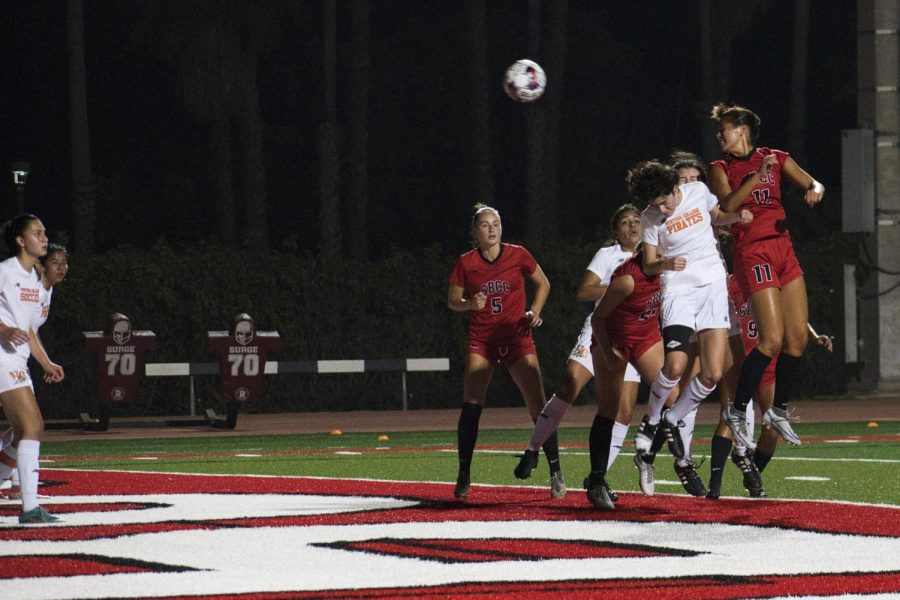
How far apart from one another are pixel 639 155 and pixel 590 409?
2469 centimetres

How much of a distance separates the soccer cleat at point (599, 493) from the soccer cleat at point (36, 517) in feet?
10.9

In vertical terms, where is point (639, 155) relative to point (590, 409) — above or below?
above

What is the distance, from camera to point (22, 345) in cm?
1173

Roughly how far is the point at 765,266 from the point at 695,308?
54 centimetres

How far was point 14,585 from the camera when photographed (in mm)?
8656

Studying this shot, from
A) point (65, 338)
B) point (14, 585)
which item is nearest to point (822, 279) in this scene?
point (65, 338)

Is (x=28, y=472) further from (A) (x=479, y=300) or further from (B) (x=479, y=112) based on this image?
(B) (x=479, y=112)

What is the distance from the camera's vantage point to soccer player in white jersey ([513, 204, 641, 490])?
511 inches

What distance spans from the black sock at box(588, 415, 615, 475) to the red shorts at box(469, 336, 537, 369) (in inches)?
39.7

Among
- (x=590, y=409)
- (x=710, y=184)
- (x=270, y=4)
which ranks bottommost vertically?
(x=590, y=409)

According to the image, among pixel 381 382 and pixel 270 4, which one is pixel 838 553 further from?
pixel 270 4

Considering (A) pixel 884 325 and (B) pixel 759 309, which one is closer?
(B) pixel 759 309

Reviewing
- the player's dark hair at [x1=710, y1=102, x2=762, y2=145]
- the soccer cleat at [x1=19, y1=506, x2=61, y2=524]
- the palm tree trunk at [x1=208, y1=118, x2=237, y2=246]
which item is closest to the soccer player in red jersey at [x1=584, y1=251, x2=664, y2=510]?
the player's dark hair at [x1=710, y1=102, x2=762, y2=145]

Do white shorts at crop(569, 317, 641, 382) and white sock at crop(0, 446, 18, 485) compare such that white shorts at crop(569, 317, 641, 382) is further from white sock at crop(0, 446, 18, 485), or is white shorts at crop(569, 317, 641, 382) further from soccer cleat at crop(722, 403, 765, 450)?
white sock at crop(0, 446, 18, 485)
